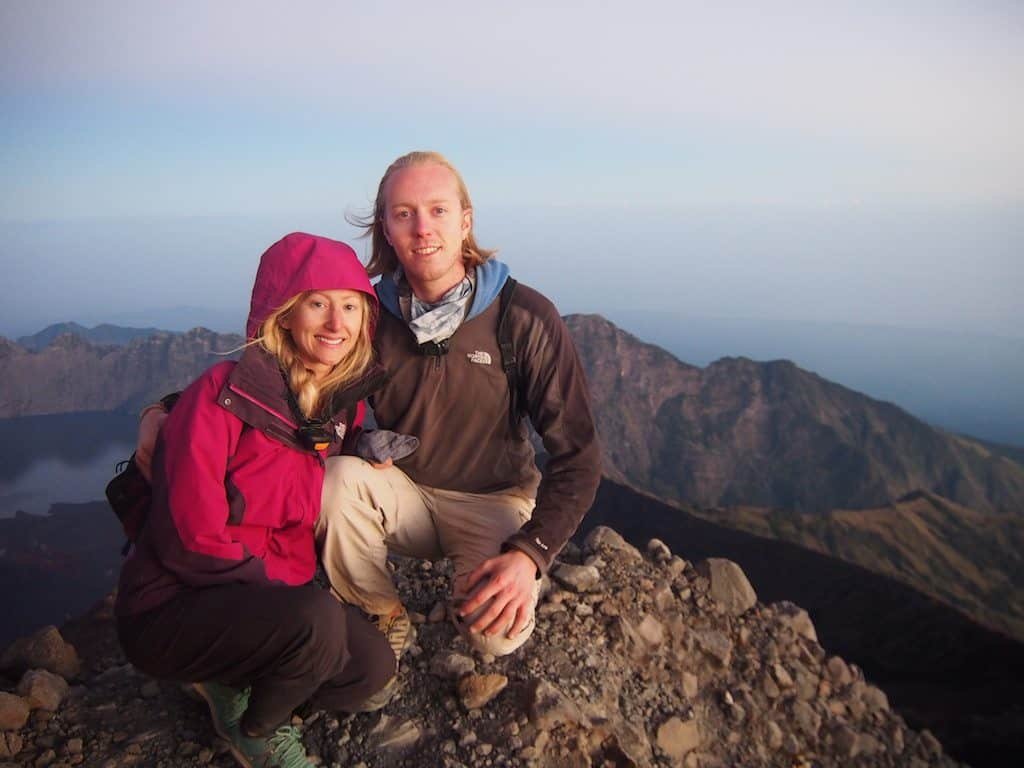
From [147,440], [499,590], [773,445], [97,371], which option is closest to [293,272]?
[147,440]

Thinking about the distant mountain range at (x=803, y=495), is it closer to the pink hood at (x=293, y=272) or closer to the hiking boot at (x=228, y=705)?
the pink hood at (x=293, y=272)

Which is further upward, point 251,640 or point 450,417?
point 450,417

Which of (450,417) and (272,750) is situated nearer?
(272,750)

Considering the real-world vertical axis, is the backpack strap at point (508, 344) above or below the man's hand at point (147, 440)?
above

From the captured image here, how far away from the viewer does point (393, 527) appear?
4465 millimetres

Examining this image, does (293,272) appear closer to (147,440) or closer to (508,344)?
(147,440)

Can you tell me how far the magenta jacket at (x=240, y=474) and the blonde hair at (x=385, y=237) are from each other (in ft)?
2.75

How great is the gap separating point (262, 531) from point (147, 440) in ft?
2.59

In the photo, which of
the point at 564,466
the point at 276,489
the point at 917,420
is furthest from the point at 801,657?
the point at 917,420

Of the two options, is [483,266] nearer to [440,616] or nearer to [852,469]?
[440,616]

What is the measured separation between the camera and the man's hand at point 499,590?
331 cm

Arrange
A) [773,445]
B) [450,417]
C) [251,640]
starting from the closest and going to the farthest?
1. [251,640]
2. [450,417]
3. [773,445]

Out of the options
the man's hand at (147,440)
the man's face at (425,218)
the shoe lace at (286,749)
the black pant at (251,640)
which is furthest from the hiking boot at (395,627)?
the man's face at (425,218)

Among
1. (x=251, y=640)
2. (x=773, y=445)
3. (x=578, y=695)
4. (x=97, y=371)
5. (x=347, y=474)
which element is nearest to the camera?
(x=251, y=640)
